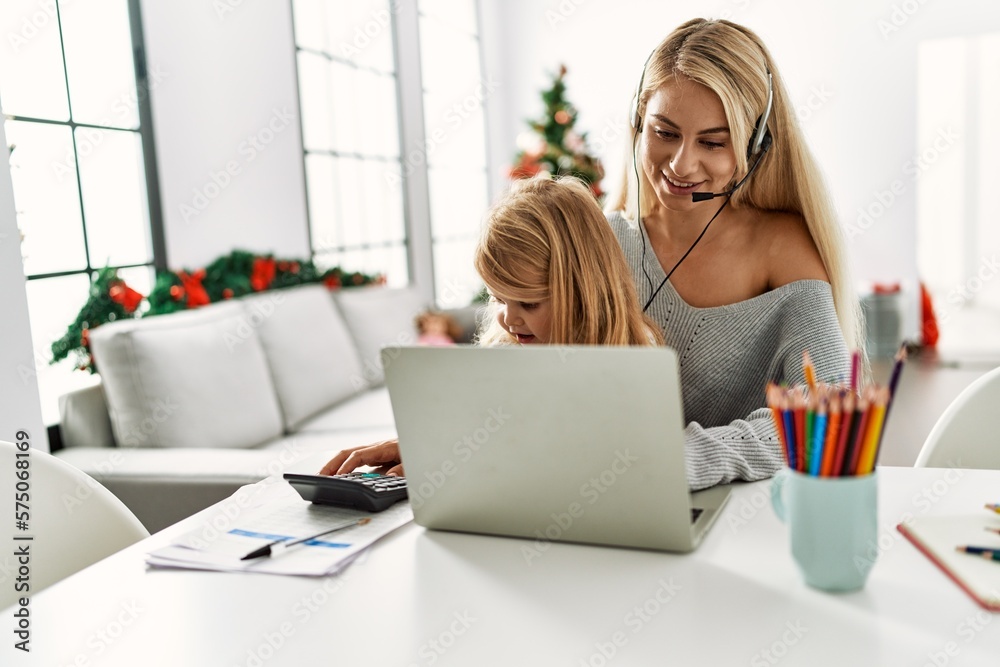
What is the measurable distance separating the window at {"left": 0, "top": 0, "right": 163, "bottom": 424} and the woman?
1751 mm

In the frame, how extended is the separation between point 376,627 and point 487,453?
216 mm

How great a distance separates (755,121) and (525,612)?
0.95 metres

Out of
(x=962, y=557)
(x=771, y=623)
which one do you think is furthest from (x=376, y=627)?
(x=962, y=557)

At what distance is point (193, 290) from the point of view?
280 centimetres

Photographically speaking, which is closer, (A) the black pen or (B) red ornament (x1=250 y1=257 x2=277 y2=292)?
(A) the black pen

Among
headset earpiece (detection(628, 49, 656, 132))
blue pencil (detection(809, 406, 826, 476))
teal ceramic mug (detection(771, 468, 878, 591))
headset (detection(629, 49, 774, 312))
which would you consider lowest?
teal ceramic mug (detection(771, 468, 878, 591))

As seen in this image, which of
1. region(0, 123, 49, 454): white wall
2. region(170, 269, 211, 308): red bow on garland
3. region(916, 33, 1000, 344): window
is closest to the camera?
region(0, 123, 49, 454): white wall

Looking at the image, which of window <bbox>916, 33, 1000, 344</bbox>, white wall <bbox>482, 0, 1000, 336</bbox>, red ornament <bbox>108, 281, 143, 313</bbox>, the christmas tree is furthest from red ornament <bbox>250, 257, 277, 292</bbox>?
window <bbox>916, 33, 1000, 344</bbox>

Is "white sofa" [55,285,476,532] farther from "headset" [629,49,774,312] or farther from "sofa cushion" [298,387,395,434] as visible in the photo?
"headset" [629,49,774,312]

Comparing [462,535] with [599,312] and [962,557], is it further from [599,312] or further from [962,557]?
[962,557]

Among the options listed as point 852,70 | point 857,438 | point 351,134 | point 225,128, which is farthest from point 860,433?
point 852,70

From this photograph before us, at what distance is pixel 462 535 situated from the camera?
1.00m

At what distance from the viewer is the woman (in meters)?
A: 1.36

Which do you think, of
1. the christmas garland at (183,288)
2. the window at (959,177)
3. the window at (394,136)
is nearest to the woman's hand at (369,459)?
the christmas garland at (183,288)
